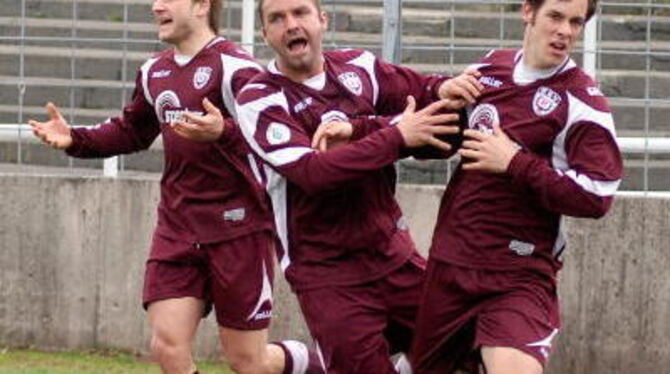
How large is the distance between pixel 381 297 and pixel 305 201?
1.60ft

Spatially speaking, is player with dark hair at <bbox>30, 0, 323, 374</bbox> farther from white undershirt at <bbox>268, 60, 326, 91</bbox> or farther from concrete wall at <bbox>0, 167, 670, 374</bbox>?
concrete wall at <bbox>0, 167, 670, 374</bbox>

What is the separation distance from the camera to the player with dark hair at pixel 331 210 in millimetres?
8109

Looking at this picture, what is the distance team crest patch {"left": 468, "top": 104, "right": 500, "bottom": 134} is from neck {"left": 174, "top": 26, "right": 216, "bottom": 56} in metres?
2.08

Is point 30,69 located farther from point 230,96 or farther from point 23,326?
point 230,96

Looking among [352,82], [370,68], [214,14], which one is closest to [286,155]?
[352,82]

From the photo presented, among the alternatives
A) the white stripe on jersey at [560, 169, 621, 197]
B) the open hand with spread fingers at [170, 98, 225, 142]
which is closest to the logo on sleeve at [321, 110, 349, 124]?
the open hand with spread fingers at [170, 98, 225, 142]

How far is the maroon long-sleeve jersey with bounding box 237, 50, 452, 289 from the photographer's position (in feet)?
26.4

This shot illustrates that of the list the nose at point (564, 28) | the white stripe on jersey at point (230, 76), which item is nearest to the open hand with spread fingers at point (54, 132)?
the white stripe on jersey at point (230, 76)

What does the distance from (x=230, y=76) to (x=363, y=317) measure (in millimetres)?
1774

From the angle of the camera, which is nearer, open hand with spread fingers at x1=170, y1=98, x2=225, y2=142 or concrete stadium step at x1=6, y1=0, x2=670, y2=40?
open hand with spread fingers at x1=170, y1=98, x2=225, y2=142

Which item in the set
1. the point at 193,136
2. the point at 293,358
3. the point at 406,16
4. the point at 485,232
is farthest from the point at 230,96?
the point at 406,16

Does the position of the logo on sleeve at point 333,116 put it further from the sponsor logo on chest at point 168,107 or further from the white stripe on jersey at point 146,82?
the white stripe on jersey at point 146,82

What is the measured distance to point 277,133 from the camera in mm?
8039

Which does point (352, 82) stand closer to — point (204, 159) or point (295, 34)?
point (295, 34)
